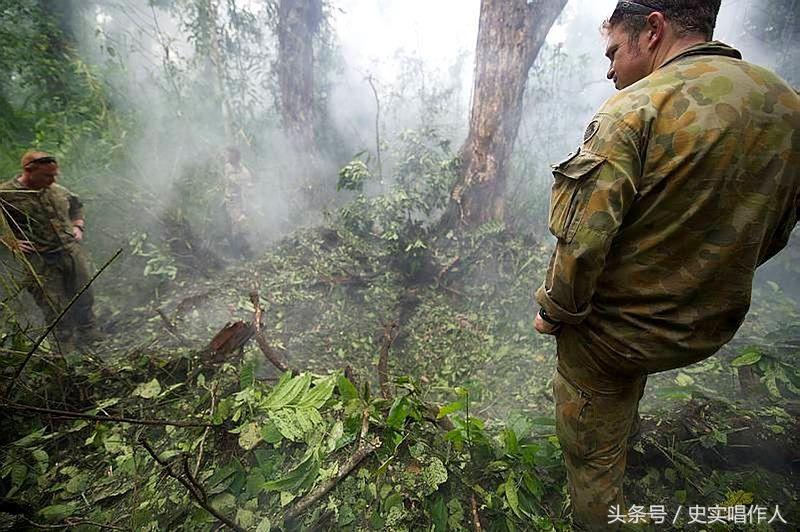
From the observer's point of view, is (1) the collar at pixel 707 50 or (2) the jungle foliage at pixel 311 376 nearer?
(1) the collar at pixel 707 50

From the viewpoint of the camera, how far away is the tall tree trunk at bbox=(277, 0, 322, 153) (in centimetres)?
774

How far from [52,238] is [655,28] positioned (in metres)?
5.24

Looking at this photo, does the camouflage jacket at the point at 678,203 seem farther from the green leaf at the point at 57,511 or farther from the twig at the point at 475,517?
the green leaf at the point at 57,511

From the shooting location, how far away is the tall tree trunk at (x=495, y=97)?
5246mm

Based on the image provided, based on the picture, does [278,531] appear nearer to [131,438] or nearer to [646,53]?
[131,438]

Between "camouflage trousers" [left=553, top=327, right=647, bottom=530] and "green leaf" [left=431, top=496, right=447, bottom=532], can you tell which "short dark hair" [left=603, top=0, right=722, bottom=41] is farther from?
"green leaf" [left=431, top=496, right=447, bottom=532]

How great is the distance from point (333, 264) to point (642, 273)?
15.7ft

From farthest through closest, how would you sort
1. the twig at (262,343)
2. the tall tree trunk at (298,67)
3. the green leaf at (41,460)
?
the tall tree trunk at (298,67)
the twig at (262,343)
the green leaf at (41,460)

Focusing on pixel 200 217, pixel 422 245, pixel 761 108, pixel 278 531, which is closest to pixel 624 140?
Result: pixel 761 108

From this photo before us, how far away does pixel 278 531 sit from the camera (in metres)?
1.67

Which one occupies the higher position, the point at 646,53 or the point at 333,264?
the point at 646,53

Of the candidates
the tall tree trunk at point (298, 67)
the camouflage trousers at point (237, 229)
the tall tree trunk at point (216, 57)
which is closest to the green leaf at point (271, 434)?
the camouflage trousers at point (237, 229)

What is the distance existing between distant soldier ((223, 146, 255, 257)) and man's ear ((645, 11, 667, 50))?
6.02 m

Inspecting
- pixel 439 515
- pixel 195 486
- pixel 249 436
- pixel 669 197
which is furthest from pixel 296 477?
pixel 669 197
